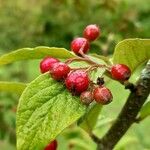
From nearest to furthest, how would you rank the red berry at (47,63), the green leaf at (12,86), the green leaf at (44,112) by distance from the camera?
the green leaf at (44,112), the red berry at (47,63), the green leaf at (12,86)

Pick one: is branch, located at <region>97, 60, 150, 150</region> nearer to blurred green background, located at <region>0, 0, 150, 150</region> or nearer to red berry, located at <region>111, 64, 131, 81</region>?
red berry, located at <region>111, 64, 131, 81</region>

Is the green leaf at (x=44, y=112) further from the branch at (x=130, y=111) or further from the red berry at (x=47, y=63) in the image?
the branch at (x=130, y=111)

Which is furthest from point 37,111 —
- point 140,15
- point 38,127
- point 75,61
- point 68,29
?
point 140,15

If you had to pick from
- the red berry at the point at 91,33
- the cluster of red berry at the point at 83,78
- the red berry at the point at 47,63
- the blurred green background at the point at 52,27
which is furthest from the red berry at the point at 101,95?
the blurred green background at the point at 52,27

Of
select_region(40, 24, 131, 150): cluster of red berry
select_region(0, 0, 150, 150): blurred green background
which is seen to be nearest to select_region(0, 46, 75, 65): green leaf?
select_region(40, 24, 131, 150): cluster of red berry

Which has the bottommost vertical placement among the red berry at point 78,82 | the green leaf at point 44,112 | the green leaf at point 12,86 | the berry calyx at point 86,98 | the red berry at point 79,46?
the green leaf at point 12,86

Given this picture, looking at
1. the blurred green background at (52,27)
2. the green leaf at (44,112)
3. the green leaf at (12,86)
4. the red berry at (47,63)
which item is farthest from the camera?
the blurred green background at (52,27)
